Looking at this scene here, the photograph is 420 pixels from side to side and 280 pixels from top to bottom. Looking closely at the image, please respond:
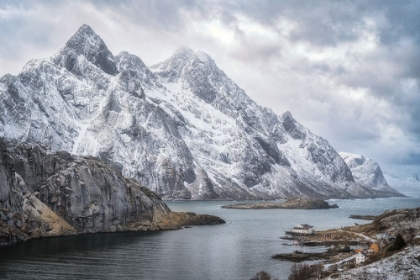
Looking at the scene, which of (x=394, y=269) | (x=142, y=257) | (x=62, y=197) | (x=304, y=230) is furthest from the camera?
(x=304, y=230)

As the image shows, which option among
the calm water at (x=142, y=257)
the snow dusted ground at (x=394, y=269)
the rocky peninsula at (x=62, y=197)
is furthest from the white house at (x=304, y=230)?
the snow dusted ground at (x=394, y=269)

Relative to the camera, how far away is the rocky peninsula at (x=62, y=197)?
148125 mm

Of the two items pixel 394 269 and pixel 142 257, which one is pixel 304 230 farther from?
pixel 394 269

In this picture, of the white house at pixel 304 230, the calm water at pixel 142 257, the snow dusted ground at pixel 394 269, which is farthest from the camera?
the white house at pixel 304 230

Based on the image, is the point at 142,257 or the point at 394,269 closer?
the point at 394,269

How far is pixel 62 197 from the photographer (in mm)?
169750

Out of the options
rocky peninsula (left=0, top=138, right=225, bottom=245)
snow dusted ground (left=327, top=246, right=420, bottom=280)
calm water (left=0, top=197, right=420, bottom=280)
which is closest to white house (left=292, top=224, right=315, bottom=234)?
calm water (left=0, top=197, right=420, bottom=280)

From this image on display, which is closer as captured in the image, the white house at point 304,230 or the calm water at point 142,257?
the calm water at point 142,257

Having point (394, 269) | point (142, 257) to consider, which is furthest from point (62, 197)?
point (394, 269)

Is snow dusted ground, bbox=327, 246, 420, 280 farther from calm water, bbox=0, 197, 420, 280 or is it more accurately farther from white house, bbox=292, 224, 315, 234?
white house, bbox=292, 224, 315, 234

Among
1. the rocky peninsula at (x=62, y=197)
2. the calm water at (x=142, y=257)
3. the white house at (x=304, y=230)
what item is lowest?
the calm water at (x=142, y=257)

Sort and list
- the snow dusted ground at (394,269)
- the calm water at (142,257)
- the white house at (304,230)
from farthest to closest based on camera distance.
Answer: the white house at (304,230), the calm water at (142,257), the snow dusted ground at (394,269)

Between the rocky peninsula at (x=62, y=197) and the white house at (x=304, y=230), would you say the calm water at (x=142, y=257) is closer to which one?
the rocky peninsula at (x=62, y=197)

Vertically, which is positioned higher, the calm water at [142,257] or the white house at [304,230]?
the white house at [304,230]
